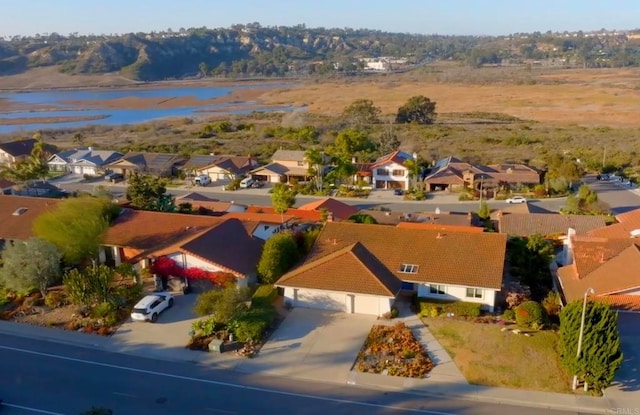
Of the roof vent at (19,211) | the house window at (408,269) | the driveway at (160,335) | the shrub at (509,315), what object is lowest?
the driveway at (160,335)

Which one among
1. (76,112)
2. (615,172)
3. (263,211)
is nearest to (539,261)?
(263,211)

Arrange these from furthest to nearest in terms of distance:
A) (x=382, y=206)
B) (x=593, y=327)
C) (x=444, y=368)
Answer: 1. (x=382, y=206)
2. (x=444, y=368)
3. (x=593, y=327)

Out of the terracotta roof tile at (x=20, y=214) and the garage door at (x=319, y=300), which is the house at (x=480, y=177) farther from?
the terracotta roof tile at (x=20, y=214)

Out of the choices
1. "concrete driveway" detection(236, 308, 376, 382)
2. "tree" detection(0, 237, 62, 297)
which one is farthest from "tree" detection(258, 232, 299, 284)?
"tree" detection(0, 237, 62, 297)

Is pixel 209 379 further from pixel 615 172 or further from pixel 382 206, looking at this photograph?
pixel 615 172

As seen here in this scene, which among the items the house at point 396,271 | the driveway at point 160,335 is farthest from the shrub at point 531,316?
the driveway at point 160,335

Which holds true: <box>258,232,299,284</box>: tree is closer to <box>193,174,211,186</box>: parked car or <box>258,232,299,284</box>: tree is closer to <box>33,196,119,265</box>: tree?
<box>33,196,119,265</box>: tree

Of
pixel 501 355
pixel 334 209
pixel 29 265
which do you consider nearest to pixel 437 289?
pixel 501 355
